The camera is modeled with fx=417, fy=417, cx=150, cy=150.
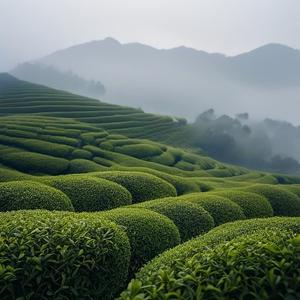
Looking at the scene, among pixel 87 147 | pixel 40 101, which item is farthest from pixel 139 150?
pixel 40 101

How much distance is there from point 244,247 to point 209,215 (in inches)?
520

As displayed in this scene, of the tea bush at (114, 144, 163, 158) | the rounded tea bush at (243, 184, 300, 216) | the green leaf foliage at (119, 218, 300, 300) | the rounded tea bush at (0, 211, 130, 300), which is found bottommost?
the tea bush at (114, 144, 163, 158)

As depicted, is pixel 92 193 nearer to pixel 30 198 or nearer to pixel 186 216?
pixel 30 198

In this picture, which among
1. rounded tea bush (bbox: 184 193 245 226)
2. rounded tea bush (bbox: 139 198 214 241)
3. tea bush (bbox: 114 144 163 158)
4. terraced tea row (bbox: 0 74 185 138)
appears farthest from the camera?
terraced tea row (bbox: 0 74 185 138)

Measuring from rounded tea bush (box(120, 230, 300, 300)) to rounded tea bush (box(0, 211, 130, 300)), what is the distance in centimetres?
274

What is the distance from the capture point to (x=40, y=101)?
101 meters

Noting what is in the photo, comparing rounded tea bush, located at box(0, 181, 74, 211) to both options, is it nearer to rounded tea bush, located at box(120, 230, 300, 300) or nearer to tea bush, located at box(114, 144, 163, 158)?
rounded tea bush, located at box(120, 230, 300, 300)

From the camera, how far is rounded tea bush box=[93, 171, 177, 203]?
2820 centimetres

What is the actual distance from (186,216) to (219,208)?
3.70 m

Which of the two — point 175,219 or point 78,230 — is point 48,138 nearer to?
point 175,219

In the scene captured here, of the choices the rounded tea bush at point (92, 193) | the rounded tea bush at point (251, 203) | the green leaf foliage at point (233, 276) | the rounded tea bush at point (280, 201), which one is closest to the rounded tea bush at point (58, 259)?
the green leaf foliage at point (233, 276)

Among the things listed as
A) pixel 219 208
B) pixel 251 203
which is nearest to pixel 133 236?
pixel 219 208

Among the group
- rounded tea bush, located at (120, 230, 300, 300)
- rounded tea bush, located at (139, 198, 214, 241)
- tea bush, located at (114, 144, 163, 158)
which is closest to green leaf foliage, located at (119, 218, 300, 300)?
rounded tea bush, located at (120, 230, 300, 300)

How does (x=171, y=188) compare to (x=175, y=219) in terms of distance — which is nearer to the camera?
(x=175, y=219)
